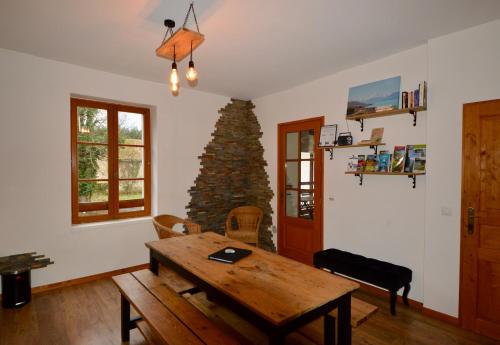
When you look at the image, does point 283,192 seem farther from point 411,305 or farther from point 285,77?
point 411,305

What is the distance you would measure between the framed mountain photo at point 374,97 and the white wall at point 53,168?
7.80ft

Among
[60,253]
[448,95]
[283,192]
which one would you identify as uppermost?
[448,95]

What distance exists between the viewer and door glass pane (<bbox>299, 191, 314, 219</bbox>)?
4012 mm

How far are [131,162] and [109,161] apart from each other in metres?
0.31

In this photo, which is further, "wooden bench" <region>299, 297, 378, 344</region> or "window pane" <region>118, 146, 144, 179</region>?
"window pane" <region>118, 146, 144, 179</region>

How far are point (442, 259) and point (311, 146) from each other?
2056 millimetres

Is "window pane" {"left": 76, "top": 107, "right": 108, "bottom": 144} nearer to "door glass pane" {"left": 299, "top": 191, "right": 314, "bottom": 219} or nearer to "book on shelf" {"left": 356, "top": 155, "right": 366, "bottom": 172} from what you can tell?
"door glass pane" {"left": 299, "top": 191, "right": 314, "bottom": 219}

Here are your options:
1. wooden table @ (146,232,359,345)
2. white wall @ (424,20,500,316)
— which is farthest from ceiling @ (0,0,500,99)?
wooden table @ (146,232,359,345)

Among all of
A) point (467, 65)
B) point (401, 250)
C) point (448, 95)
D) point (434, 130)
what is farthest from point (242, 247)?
point (467, 65)

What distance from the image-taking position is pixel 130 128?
399 cm

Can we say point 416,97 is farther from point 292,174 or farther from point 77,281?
point 77,281

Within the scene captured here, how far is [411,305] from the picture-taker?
2.91 metres

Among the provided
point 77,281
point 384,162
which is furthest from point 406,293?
point 77,281

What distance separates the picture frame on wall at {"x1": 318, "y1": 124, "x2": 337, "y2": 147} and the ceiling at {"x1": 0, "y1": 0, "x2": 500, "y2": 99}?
73cm
